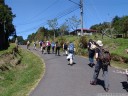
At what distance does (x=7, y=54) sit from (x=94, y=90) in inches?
1142

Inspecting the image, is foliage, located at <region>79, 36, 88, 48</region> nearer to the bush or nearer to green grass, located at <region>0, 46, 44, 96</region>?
the bush

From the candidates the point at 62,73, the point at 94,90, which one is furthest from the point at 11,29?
the point at 94,90

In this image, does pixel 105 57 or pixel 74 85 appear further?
pixel 74 85

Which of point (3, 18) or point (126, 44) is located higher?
point (3, 18)

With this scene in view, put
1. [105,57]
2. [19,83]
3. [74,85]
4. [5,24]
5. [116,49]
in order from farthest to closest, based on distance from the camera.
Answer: [5,24] → [116,49] → [19,83] → [74,85] → [105,57]

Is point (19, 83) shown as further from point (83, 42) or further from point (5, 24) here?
point (5, 24)

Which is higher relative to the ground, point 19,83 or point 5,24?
point 5,24

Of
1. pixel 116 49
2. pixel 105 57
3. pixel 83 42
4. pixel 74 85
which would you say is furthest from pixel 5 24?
pixel 105 57

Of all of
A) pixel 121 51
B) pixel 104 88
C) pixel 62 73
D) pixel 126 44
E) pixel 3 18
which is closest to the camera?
pixel 104 88

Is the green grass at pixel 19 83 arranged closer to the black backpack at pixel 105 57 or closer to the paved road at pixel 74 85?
the paved road at pixel 74 85

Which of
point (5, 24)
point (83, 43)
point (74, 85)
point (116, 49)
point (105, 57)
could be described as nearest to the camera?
point (105, 57)

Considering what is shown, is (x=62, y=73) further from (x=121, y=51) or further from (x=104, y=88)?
(x=121, y=51)

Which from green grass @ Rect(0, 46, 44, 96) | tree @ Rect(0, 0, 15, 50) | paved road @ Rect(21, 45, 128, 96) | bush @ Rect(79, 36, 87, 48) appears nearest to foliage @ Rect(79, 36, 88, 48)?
bush @ Rect(79, 36, 87, 48)

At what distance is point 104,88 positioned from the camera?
50.3 feet
